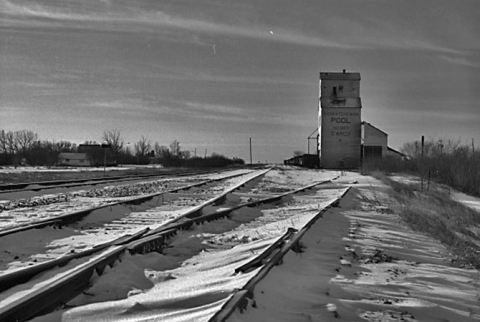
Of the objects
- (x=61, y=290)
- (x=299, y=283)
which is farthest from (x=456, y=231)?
(x=61, y=290)

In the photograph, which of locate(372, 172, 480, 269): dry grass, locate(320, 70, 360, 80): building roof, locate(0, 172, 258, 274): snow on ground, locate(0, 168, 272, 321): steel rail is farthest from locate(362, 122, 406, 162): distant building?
locate(0, 168, 272, 321): steel rail

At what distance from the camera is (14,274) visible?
17.9 feet

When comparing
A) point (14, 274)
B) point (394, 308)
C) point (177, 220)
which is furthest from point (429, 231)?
point (14, 274)

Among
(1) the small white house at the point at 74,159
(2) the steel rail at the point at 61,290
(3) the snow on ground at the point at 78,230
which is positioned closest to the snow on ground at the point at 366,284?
(2) the steel rail at the point at 61,290

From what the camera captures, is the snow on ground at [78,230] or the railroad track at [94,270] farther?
the snow on ground at [78,230]

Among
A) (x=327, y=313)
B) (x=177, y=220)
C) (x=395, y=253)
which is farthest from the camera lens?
(x=177, y=220)

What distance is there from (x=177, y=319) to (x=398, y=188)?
24099mm

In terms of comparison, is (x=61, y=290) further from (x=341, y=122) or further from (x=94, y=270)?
(x=341, y=122)

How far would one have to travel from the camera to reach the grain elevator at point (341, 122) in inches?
2437

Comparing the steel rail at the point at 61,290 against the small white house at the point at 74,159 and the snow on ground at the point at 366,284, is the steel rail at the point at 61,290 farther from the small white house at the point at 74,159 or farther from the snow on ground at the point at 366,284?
the small white house at the point at 74,159

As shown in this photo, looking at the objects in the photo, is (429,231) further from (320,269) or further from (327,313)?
(327,313)

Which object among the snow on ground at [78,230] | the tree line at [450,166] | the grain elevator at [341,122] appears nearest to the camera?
the snow on ground at [78,230]

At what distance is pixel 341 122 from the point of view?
61906 mm

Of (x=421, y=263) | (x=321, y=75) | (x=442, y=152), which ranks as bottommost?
(x=421, y=263)
